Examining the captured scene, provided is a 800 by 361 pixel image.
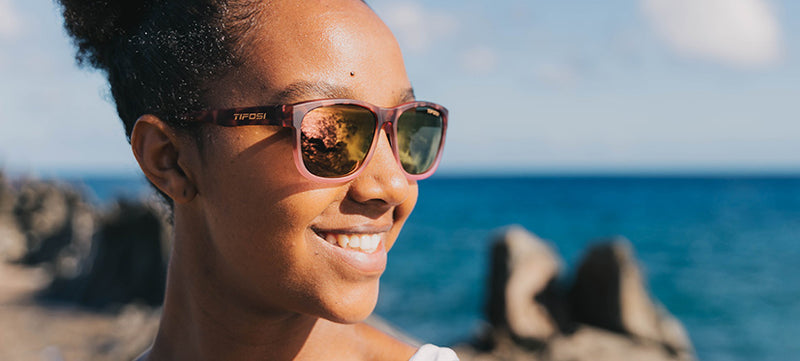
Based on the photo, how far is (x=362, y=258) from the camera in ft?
6.02

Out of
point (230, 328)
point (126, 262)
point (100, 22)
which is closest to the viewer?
point (230, 328)

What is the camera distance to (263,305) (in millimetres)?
1962

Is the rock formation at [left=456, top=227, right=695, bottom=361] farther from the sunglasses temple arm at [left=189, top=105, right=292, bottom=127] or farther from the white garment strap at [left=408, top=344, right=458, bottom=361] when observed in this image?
the sunglasses temple arm at [left=189, top=105, right=292, bottom=127]

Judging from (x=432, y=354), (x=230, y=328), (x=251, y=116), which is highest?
(x=251, y=116)

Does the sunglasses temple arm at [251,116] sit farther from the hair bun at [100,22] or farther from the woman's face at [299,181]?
the hair bun at [100,22]

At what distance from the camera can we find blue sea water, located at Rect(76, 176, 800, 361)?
19.3 m

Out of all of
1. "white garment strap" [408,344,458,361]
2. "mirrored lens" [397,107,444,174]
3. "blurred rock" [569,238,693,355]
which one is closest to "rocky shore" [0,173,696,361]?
"blurred rock" [569,238,693,355]

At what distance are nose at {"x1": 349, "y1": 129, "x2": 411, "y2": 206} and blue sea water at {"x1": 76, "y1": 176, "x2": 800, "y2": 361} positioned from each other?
16.7 m

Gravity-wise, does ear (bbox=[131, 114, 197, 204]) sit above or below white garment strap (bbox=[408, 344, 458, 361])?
above

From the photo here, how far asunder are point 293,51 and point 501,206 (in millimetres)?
81562

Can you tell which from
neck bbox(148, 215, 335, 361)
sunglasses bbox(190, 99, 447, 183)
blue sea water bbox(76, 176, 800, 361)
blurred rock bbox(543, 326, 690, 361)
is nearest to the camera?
sunglasses bbox(190, 99, 447, 183)

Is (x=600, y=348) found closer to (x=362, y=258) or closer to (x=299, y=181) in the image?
(x=362, y=258)

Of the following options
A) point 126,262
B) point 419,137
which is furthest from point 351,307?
point 126,262

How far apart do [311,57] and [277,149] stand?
0.92ft
